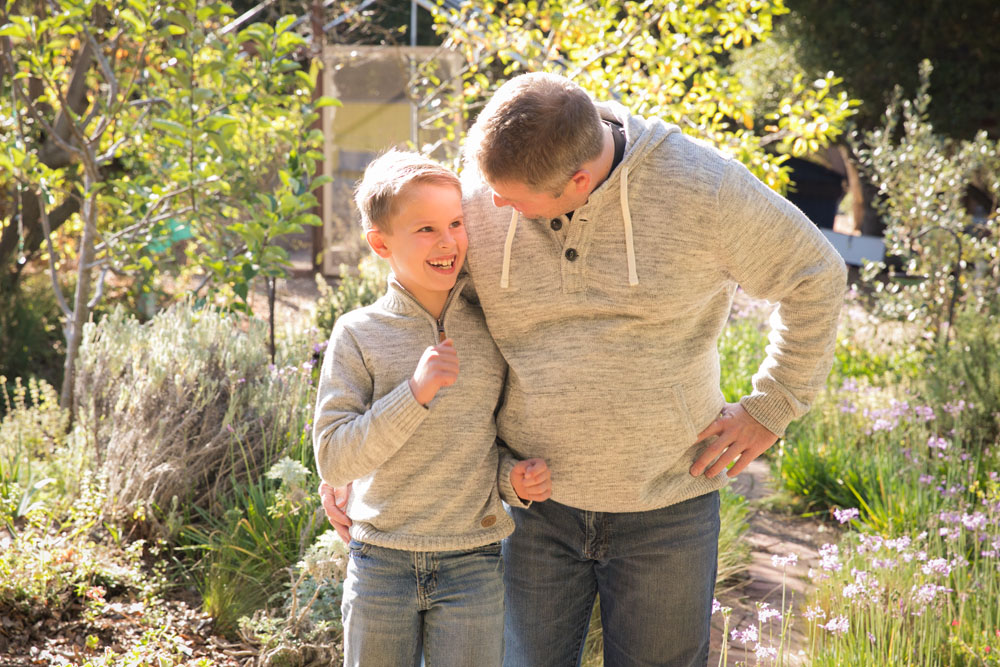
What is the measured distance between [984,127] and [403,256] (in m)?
12.4

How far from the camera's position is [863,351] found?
19.5ft

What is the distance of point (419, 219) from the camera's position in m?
1.72

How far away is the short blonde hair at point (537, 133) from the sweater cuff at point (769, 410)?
62cm

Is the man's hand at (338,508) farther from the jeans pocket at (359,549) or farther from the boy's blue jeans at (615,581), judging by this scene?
the boy's blue jeans at (615,581)

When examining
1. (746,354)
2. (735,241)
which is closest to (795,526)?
(746,354)

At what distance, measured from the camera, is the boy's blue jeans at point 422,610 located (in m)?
1.69

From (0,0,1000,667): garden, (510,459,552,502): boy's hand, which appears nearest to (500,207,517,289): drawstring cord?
(510,459,552,502): boy's hand

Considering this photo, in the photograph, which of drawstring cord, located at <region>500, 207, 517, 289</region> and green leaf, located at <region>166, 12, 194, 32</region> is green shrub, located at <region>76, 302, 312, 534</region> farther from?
drawstring cord, located at <region>500, 207, 517, 289</region>

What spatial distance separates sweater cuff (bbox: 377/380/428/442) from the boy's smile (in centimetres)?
24

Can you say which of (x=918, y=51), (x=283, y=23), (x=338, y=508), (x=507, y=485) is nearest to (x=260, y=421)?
(x=283, y=23)

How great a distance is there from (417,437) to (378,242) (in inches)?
15.1

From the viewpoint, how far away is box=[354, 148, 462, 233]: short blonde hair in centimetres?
173

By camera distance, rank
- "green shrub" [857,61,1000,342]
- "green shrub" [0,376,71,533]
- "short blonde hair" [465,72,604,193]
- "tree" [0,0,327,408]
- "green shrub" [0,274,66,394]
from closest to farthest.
→ "short blonde hair" [465,72,604,193] → "green shrub" [0,376,71,533] → "tree" [0,0,327,408] → "green shrub" [0,274,66,394] → "green shrub" [857,61,1000,342]

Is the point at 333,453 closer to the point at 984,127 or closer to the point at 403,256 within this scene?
the point at 403,256
